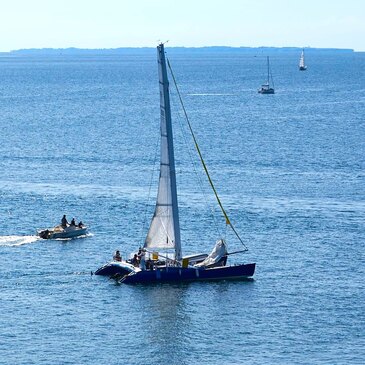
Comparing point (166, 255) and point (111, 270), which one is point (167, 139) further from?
point (111, 270)

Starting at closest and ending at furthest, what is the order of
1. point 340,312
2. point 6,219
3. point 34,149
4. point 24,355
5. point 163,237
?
point 24,355
point 340,312
point 163,237
point 6,219
point 34,149

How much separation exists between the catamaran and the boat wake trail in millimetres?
13099

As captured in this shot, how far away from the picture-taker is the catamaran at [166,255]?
90.0 metres

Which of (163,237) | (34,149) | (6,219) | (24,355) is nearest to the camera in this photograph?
(24,355)

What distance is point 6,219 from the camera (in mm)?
113688

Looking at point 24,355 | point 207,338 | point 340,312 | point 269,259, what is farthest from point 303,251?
point 24,355

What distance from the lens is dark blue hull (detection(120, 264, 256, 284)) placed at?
8981 centimetres

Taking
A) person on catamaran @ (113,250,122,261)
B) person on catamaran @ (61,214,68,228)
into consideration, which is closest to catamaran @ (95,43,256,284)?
person on catamaran @ (113,250,122,261)

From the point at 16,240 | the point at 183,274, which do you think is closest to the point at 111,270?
the point at 183,274

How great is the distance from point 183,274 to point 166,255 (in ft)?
14.0

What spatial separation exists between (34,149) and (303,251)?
258 ft

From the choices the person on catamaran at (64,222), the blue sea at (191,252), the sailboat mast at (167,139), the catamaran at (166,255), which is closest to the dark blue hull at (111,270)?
the catamaran at (166,255)

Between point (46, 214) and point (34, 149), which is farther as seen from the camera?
point (34, 149)

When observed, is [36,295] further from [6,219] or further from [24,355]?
[6,219]
